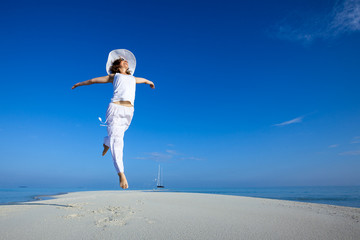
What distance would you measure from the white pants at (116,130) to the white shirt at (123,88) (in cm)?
14

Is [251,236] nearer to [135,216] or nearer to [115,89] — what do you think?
[135,216]

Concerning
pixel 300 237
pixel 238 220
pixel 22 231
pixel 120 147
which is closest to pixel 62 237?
pixel 22 231

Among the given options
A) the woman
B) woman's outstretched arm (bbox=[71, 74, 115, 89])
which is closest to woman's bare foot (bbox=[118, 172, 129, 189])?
the woman

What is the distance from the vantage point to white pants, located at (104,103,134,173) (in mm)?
3211

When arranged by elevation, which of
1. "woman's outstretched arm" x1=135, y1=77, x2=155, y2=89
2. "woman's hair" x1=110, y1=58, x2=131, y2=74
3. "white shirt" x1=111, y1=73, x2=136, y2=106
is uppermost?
"woman's hair" x1=110, y1=58, x2=131, y2=74

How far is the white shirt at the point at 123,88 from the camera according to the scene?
11.0 feet

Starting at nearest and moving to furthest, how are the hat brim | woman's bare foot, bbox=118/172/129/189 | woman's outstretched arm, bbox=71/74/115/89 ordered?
woman's bare foot, bbox=118/172/129/189, woman's outstretched arm, bbox=71/74/115/89, the hat brim

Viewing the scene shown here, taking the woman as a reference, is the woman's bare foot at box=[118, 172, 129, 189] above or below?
below

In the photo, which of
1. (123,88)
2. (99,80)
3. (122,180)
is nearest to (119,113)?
(123,88)

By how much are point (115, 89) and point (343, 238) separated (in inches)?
177

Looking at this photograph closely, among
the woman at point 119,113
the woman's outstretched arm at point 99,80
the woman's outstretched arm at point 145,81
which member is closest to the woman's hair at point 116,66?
the woman at point 119,113

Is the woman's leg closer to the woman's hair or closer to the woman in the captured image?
the woman

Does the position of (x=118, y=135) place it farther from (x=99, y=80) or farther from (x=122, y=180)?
(x=99, y=80)

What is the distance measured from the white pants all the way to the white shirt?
0.14 m
